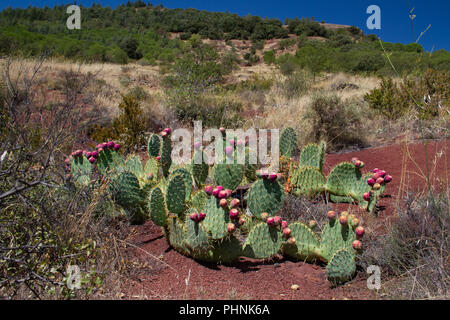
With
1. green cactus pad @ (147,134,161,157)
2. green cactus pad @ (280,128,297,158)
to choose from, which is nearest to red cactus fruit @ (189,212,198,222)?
green cactus pad @ (147,134,161,157)

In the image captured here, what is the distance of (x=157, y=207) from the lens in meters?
2.75

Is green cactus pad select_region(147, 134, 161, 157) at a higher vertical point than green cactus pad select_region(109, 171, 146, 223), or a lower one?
higher

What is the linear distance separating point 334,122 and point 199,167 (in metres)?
4.35

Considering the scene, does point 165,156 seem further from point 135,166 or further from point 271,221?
point 271,221

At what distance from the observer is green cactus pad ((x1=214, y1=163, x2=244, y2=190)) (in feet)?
10.5

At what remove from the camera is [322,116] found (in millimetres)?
7039

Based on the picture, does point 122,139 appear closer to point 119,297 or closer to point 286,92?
point 119,297

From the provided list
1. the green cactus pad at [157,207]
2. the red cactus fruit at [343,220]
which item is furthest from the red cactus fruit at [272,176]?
the green cactus pad at [157,207]

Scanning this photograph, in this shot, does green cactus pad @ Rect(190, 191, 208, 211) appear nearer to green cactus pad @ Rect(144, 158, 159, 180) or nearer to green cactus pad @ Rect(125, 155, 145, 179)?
green cactus pad @ Rect(144, 158, 159, 180)

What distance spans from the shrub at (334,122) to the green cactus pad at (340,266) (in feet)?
14.9

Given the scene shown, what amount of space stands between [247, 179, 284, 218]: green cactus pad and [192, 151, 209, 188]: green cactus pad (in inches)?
30.9

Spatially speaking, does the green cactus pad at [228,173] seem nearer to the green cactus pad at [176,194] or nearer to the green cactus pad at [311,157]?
the green cactus pad at [176,194]

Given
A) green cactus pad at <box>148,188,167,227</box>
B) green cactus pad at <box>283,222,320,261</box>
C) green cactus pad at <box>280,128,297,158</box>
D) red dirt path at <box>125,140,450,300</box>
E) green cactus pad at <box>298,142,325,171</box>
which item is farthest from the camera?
green cactus pad at <box>280,128,297,158</box>

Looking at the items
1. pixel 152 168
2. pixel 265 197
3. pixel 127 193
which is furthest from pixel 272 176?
pixel 152 168
